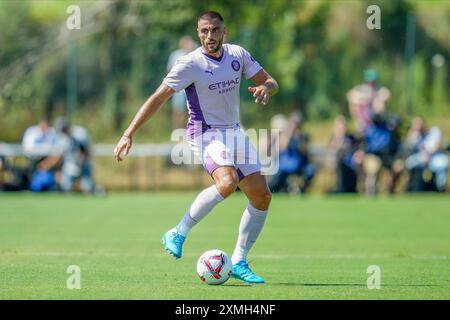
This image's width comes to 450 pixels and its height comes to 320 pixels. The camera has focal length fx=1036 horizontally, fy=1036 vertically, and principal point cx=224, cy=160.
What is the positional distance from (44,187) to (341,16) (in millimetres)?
11714

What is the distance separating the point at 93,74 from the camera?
27234 millimetres

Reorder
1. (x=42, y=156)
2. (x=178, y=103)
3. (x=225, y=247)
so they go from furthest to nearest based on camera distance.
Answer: (x=178, y=103)
(x=42, y=156)
(x=225, y=247)

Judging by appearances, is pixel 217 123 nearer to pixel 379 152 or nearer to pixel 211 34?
pixel 211 34

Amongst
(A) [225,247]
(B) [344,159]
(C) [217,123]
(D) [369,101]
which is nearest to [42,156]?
(B) [344,159]

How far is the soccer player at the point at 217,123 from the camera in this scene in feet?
31.2

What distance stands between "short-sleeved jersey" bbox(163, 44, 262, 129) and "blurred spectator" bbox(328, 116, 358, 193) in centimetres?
1444

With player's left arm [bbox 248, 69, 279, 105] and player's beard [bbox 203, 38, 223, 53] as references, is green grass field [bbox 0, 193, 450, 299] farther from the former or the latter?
player's beard [bbox 203, 38, 223, 53]

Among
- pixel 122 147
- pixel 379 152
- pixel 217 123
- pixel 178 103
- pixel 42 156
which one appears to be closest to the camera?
pixel 122 147

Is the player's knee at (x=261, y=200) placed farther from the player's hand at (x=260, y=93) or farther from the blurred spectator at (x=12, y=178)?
the blurred spectator at (x=12, y=178)

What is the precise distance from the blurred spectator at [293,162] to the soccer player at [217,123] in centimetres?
1351

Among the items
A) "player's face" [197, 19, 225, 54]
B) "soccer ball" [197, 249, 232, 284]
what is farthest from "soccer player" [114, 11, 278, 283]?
"soccer ball" [197, 249, 232, 284]

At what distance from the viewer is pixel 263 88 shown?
9688 mm

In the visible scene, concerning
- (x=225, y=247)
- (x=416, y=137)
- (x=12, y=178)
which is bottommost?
(x=225, y=247)

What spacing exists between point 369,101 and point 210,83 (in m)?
15.2
